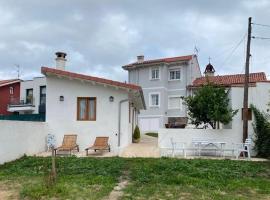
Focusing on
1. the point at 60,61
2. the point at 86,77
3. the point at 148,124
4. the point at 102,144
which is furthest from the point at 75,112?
the point at 148,124

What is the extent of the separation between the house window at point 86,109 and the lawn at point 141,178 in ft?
14.6

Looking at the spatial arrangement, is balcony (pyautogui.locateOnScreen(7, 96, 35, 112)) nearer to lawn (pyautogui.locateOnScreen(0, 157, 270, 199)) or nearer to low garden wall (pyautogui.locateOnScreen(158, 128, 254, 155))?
low garden wall (pyautogui.locateOnScreen(158, 128, 254, 155))

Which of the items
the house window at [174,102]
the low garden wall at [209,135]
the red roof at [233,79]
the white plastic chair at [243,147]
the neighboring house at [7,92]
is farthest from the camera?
the neighboring house at [7,92]

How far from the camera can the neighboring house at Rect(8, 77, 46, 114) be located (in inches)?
1598

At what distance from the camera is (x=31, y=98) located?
41.5 metres

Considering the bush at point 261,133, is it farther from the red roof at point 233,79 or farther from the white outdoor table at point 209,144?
the red roof at point 233,79

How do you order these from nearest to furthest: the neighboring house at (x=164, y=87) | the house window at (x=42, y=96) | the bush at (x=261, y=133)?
1. the bush at (x=261, y=133)
2. the neighboring house at (x=164, y=87)
3. the house window at (x=42, y=96)

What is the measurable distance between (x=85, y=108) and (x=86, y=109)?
9 cm

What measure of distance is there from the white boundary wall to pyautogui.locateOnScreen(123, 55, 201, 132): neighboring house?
71.4ft

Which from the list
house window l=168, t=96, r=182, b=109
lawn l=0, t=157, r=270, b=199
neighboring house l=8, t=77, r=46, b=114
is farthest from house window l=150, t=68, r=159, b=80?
lawn l=0, t=157, r=270, b=199

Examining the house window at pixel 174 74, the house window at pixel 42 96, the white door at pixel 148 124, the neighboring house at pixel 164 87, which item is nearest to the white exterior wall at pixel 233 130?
the neighboring house at pixel 164 87

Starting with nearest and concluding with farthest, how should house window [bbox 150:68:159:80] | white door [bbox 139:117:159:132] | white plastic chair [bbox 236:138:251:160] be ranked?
white plastic chair [bbox 236:138:251:160] < white door [bbox 139:117:159:132] < house window [bbox 150:68:159:80]

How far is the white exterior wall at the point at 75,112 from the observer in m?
19.0

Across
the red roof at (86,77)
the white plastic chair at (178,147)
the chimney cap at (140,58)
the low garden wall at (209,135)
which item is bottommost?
the white plastic chair at (178,147)
